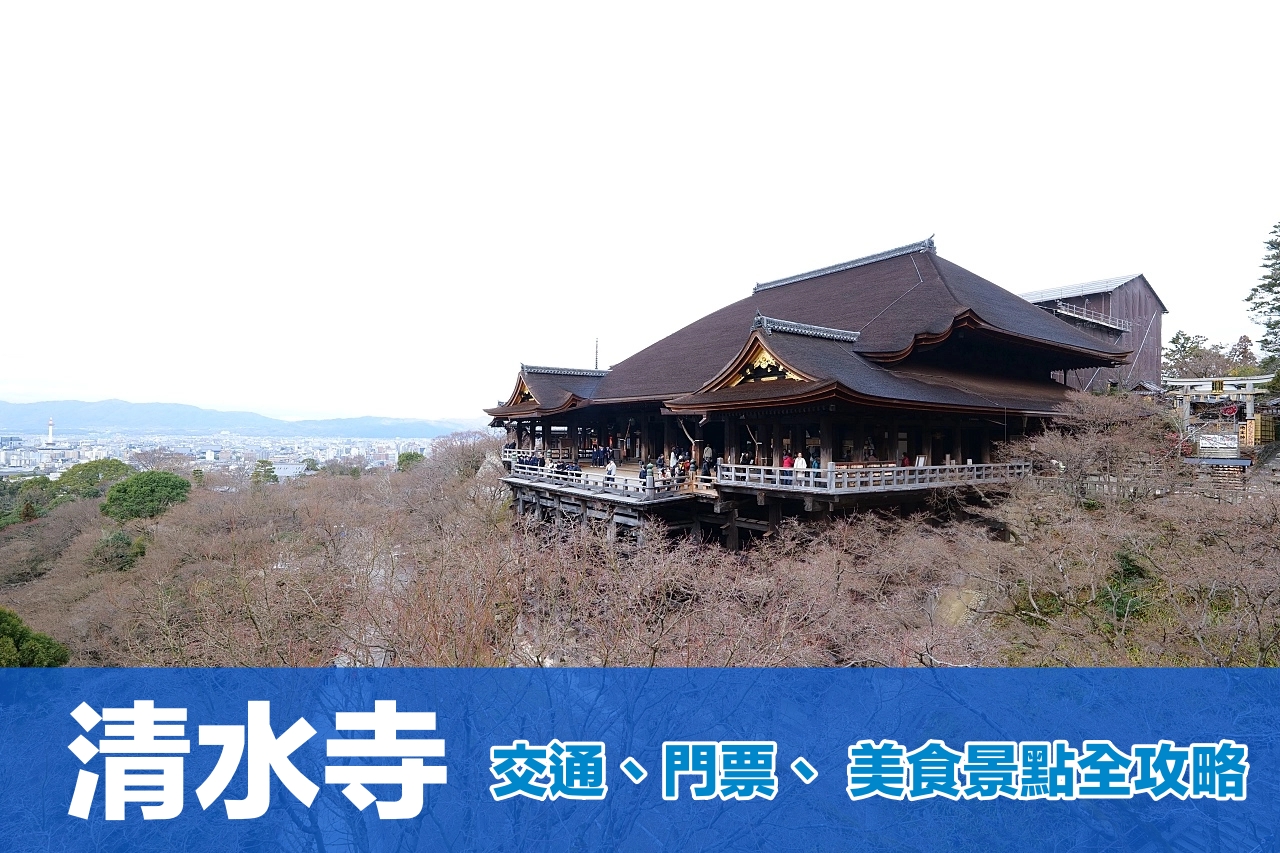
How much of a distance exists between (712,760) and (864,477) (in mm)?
8850

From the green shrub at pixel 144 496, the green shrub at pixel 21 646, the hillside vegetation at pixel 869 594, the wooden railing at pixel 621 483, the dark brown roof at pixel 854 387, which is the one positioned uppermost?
the dark brown roof at pixel 854 387

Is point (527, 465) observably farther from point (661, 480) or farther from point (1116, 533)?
point (1116, 533)

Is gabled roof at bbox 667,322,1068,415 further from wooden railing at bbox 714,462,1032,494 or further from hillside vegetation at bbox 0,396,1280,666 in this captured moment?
hillside vegetation at bbox 0,396,1280,666

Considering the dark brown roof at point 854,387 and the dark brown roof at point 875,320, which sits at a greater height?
the dark brown roof at point 875,320

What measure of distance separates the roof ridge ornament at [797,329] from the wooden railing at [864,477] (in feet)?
12.3

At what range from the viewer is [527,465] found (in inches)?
976

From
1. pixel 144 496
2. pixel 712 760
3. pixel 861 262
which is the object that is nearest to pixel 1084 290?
pixel 861 262

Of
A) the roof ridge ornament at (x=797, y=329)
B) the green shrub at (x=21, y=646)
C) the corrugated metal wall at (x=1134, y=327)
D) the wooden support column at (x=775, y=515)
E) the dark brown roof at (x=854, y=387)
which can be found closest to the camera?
the green shrub at (x=21, y=646)

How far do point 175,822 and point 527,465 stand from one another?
16.5 m

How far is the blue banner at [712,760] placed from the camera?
7.16m

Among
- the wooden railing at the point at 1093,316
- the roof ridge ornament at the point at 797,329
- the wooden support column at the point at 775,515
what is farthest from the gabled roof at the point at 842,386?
the wooden railing at the point at 1093,316

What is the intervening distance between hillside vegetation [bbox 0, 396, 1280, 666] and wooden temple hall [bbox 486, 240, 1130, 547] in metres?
1.41

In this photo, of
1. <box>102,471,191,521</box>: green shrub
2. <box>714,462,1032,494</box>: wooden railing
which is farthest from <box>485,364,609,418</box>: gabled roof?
<box>102,471,191,521</box>: green shrub

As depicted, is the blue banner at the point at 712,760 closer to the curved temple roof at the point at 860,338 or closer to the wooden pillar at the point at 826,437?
the wooden pillar at the point at 826,437
